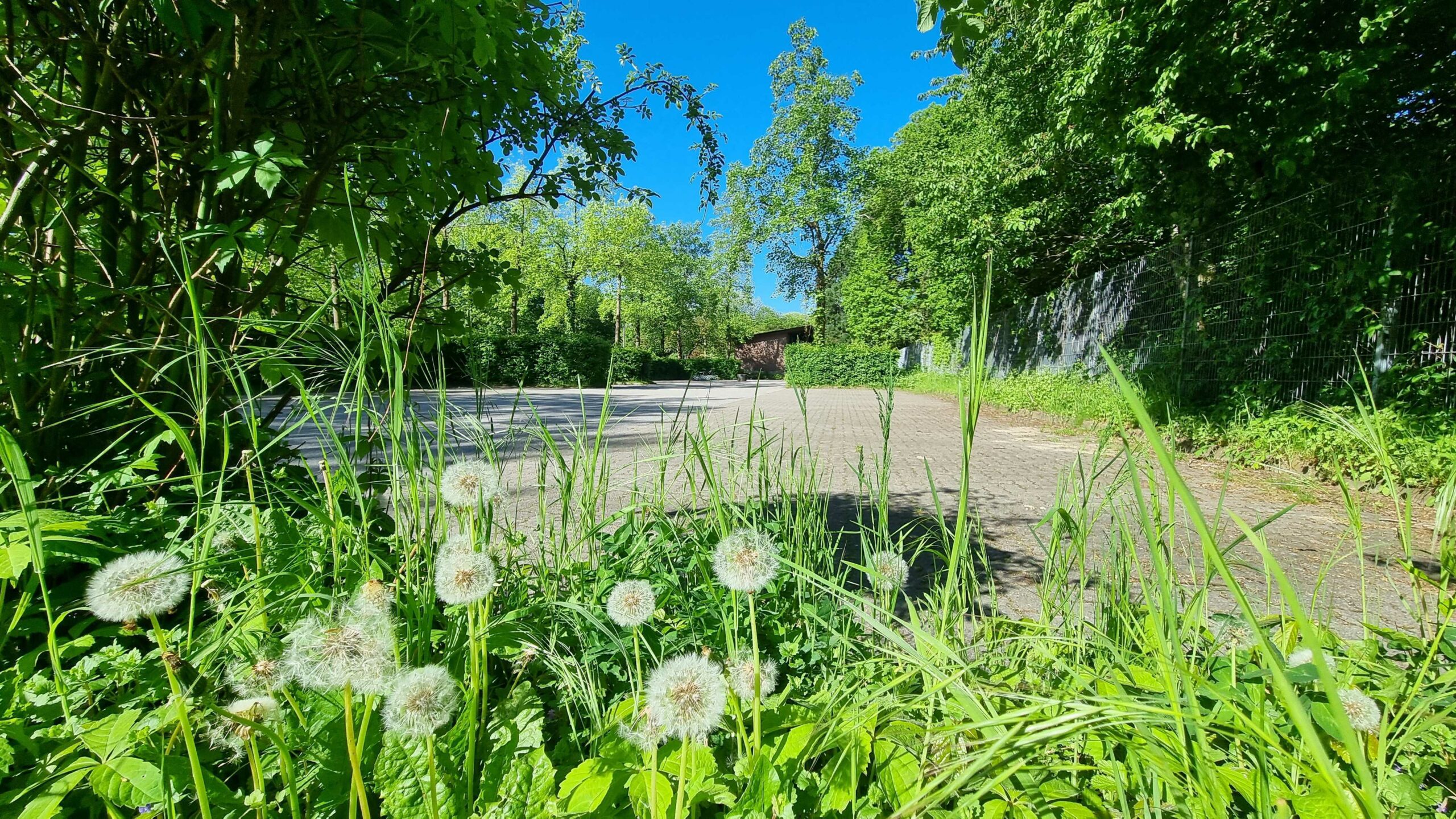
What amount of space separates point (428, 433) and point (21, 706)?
73 centimetres

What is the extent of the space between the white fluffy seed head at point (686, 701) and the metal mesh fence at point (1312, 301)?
486cm

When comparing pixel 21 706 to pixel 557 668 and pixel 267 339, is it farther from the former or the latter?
pixel 267 339

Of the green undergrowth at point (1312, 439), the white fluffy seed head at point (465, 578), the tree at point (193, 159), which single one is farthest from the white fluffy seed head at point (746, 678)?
the green undergrowth at point (1312, 439)

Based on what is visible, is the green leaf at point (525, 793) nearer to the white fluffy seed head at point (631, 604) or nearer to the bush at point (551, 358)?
the white fluffy seed head at point (631, 604)

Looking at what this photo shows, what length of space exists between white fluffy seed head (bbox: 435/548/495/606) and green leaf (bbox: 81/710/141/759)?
0.39 m

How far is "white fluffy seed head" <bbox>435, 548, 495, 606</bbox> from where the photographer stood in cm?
87

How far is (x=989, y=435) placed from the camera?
27.8 feet

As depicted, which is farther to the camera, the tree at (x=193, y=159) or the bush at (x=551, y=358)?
the bush at (x=551, y=358)

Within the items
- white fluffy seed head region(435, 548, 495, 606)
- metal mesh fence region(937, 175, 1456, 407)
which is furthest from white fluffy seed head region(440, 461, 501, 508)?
metal mesh fence region(937, 175, 1456, 407)

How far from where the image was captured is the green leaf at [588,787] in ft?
2.71

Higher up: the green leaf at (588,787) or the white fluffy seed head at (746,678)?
the white fluffy seed head at (746,678)

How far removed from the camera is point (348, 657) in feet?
2.25

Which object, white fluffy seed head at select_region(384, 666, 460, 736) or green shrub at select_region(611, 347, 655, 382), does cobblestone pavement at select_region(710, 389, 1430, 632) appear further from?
green shrub at select_region(611, 347, 655, 382)

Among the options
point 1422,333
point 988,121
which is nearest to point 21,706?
point 1422,333
